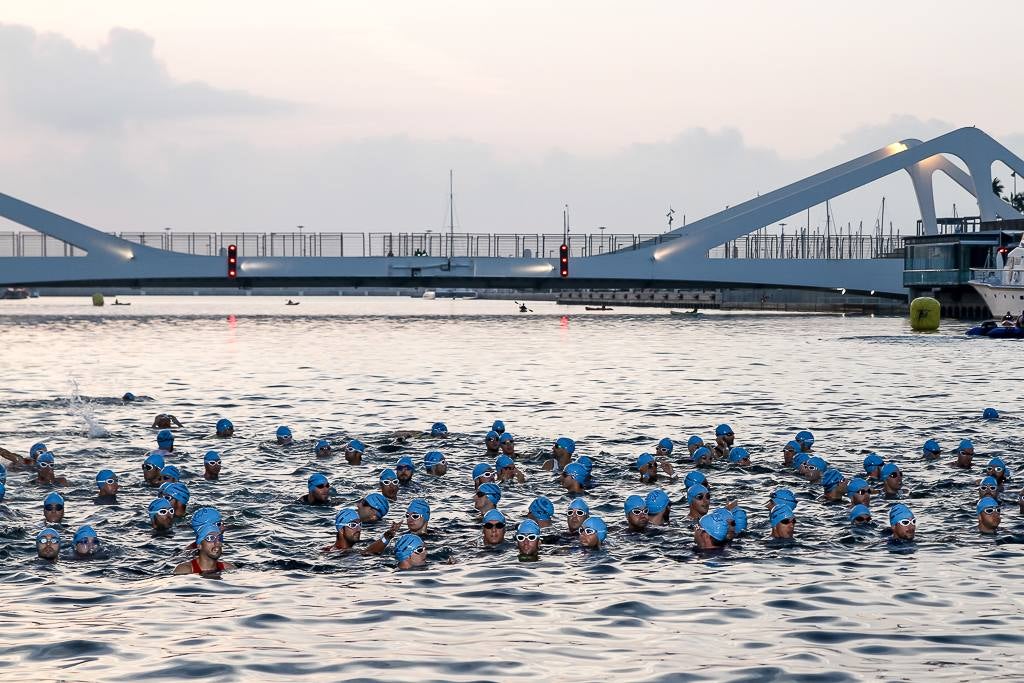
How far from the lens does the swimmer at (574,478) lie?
82.2 ft

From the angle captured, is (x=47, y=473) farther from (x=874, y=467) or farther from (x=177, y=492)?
(x=874, y=467)

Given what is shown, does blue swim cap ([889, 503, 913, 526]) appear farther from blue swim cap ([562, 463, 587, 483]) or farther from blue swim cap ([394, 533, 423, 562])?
blue swim cap ([394, 533, 423, 562])

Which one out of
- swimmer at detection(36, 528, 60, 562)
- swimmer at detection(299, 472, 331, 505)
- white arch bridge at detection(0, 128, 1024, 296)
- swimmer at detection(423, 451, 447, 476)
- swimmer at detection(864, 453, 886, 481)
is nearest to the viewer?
swimmer at detection(36, 528, 60, 562)

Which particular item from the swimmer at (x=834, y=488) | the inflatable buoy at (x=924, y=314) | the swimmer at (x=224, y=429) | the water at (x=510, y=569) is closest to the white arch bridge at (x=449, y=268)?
the inflatable buoy at (x=924, y=314)

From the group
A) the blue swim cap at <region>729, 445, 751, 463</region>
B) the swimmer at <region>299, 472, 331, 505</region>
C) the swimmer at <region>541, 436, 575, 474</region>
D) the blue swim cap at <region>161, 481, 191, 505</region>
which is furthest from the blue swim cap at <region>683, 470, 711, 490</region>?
the blue swim cap at <region>161, 481, 191, 505</region>

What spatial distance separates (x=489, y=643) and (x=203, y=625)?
10.6 feet

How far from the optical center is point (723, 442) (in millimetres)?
30609

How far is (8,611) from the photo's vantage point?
16344 millimetres

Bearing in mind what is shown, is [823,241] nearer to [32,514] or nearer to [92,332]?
[92,332]

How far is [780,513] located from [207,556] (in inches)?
325

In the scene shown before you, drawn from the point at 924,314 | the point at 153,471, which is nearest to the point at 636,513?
the point at 153,471

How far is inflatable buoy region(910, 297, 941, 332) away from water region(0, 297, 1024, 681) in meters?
49.3

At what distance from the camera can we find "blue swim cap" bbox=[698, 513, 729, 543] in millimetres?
20169

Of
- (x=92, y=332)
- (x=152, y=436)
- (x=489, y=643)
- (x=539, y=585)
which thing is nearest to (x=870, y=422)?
(x=152, y=436)
